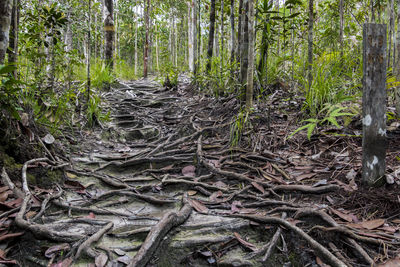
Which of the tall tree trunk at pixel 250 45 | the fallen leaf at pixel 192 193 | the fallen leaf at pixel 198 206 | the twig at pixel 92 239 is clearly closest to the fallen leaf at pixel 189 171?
the fallen leaf at pixel 192 193

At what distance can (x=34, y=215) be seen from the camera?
251cm

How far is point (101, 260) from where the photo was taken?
2.02 metres

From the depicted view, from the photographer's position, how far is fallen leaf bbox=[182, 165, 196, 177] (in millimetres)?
3885

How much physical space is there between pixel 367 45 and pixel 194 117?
3.78 meters

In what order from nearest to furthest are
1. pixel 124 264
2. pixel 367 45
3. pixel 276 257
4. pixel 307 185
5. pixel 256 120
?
pixel 124 264 → pixel 276 257 → pixel 367 45 → pixel 307 185 → pixel 256 120

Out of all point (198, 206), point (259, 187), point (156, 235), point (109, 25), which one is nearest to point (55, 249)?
point (156, 235)

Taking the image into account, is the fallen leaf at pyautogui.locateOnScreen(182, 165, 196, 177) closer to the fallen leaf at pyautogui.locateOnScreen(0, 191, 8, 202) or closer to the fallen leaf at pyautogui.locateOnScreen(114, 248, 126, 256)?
the fallen leaf at pyautogui.locateOnScreen(114, 248, 126, 256)

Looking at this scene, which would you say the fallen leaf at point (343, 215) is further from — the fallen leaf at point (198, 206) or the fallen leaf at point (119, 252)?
the fallen leaf at point (119, 252)

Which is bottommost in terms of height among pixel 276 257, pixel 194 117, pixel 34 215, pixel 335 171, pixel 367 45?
pixel 276 257

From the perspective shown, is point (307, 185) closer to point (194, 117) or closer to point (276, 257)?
point (276, 257)

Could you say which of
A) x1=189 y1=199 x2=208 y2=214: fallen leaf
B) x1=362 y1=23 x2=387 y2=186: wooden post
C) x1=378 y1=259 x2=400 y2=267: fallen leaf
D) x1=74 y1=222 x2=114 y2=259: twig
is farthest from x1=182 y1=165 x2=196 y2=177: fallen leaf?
x1=378 y1=259 x2=400 y2=267: fallen leaf

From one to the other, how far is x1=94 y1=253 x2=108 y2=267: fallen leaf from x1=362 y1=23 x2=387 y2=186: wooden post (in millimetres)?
2258

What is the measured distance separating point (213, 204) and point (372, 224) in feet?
4.55

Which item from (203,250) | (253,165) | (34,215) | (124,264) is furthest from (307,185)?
(34,215)
